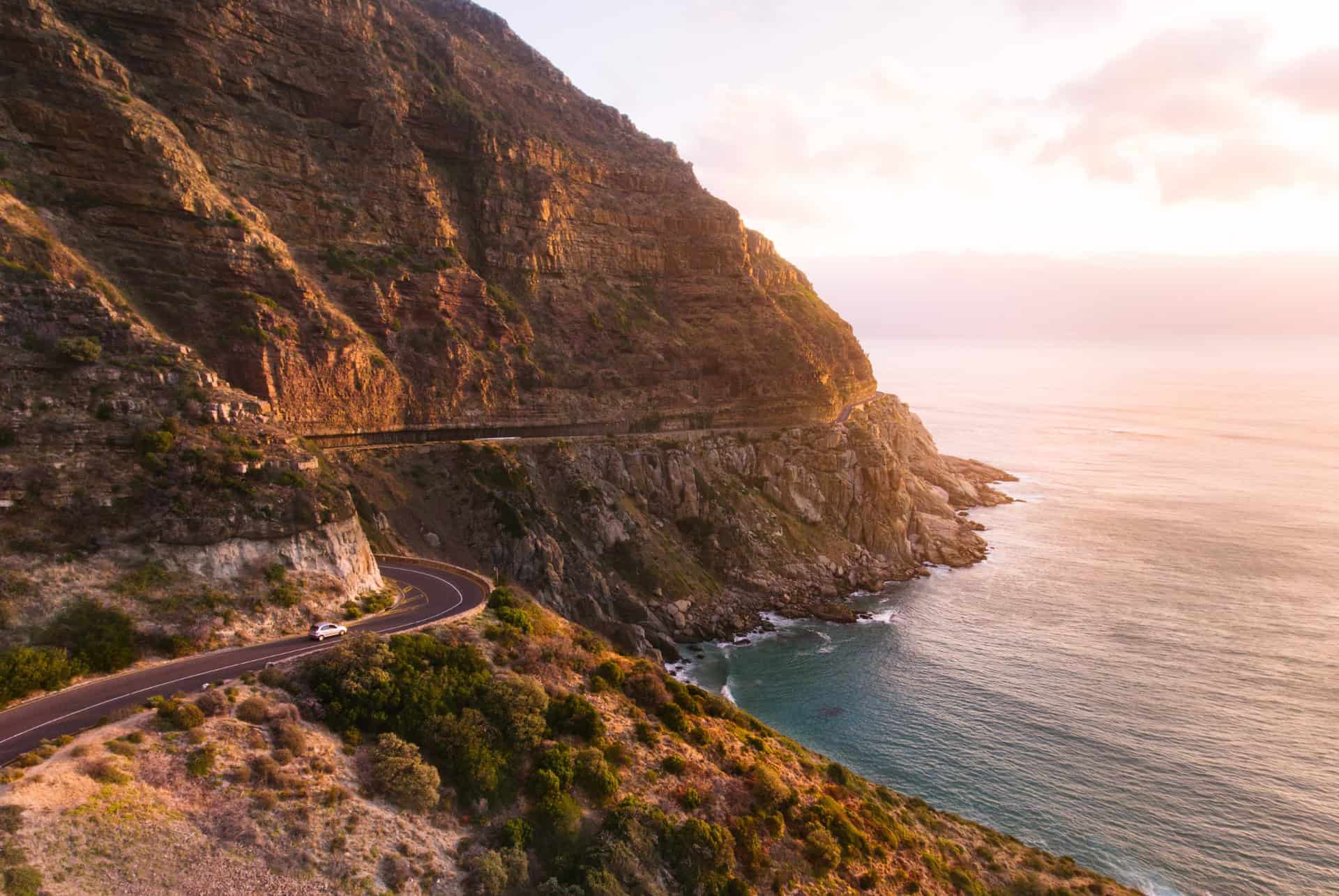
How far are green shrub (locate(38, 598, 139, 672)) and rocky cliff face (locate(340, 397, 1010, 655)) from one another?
88.5ft

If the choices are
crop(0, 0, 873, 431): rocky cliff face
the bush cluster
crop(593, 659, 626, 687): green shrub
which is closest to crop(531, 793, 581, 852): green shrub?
crop(593, 659, 626, 687): green shrub

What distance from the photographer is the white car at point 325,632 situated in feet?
119

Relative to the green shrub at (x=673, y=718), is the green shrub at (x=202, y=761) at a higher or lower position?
higher

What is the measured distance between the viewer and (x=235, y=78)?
72.3 metres

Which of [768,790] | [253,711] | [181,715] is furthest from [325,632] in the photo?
[768,790]

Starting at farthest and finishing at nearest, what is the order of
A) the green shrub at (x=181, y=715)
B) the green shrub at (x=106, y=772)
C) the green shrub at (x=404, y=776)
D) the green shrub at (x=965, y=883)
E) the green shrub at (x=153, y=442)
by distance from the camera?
the green shrub at (x=153, y=442) → the green shrub at (x=965, y=883) → the green shrub at (x=404, y=776) → the green shrub at (x=181, y=715) → the green shrub at (x=106, y=772)

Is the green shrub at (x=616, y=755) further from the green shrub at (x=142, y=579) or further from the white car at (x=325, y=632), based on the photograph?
the green shrub at (x=142, y=579)

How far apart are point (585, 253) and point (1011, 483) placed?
96.4m

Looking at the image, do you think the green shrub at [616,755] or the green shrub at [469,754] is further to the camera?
the green shrub at [616,755]

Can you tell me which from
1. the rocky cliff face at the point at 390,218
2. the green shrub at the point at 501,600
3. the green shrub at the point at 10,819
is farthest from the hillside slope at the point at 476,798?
the rocky cliff face at the point at 390,218

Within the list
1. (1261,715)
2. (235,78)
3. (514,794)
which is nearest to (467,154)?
(235,78)

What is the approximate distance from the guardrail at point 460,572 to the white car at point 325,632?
226 inches

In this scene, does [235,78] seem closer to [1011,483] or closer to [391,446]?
Answer: [391,446]

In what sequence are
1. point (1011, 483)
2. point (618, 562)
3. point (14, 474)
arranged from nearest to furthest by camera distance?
point (14, 474)
point (618, 562)
point (1011, 483)
